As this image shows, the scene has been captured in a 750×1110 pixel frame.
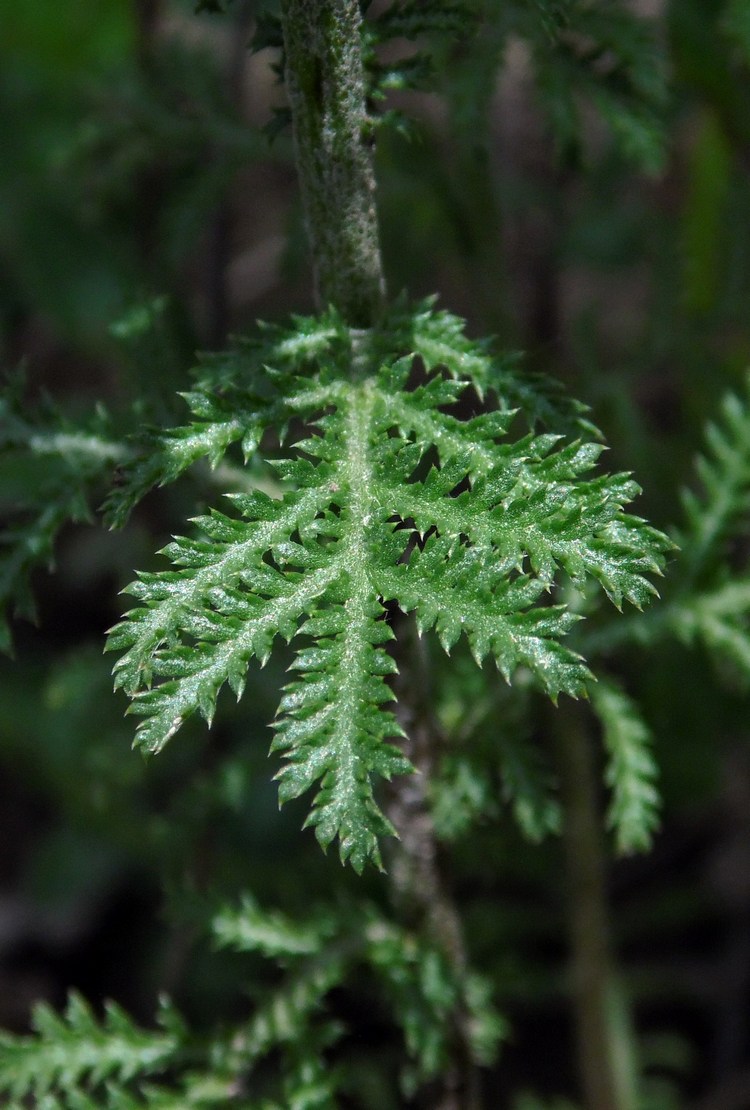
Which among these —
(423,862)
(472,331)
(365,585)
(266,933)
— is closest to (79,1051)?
(266,933)

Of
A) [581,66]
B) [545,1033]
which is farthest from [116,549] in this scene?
[581,66]

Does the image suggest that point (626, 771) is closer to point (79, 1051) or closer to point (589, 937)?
point (589, 937)

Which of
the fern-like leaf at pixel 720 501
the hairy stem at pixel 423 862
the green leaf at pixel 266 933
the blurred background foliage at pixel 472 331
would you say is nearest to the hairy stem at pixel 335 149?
the blurred background foliage at pixel 472 331

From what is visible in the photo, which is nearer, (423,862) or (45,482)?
(45,482)

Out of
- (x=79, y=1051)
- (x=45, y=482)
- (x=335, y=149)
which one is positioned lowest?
(x=79, y=1051)

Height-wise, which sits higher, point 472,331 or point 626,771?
point 472,331

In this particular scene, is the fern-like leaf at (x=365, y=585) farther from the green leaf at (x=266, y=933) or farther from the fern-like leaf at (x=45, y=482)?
the green leaf at (x=266, y=933)
